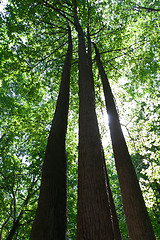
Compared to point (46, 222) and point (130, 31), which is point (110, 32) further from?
point (46, 222)

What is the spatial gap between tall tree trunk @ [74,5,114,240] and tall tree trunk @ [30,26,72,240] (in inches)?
13.7

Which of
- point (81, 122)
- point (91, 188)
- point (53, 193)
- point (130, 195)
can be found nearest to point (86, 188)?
point (91, 188)

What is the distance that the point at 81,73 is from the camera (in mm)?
4613

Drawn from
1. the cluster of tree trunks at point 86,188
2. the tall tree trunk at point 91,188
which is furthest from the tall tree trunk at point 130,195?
the tall tree trunk at point 91,188

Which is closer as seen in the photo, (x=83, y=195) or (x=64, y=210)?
(x=83, y=195)

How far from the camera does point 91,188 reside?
2090 millimetres

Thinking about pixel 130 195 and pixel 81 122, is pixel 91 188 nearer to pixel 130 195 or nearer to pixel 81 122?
pixel 81 122

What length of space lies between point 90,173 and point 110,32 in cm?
954

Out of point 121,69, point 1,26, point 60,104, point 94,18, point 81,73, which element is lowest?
point 60,104

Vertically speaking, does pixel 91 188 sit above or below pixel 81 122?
below

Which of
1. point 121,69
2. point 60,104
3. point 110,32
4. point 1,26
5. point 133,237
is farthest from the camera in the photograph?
point 121,69

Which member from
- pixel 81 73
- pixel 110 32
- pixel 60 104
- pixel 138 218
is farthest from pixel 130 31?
pixel 138 218

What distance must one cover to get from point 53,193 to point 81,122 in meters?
1.41

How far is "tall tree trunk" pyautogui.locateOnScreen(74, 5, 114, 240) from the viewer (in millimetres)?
1731
